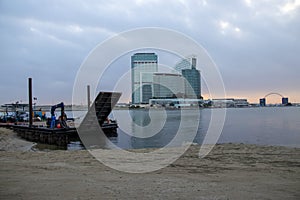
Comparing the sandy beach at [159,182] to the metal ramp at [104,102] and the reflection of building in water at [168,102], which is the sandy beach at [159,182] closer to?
the metal ramp at [104,102]

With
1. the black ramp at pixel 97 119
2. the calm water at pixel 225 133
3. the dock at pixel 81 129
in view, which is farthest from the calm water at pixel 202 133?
the dock at pixel 81 129

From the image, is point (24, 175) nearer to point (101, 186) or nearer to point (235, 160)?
point (101, 186)

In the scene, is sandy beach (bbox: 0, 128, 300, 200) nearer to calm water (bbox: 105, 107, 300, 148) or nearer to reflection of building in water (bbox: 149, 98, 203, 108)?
calm water (bbox: 105, 107, 300, 148)

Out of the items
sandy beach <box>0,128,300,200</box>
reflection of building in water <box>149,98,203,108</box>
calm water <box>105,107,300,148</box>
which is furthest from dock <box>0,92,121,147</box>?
sandy beach <box>0,128,300,200</box>

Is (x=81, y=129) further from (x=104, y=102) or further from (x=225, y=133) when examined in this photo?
(x=225, y=133)

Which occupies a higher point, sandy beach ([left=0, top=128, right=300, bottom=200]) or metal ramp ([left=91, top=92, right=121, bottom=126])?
metal ramp ([left=91, top=92, right=121, bottom=126])

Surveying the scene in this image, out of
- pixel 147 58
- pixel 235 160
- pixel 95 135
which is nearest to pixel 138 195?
pixel 235 160

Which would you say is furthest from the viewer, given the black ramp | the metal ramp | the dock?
the dock

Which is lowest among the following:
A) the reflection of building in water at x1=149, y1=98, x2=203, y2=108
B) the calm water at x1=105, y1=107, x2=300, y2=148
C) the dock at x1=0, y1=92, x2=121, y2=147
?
the calm water at x1=105, y1=107, x2=300, y2=148

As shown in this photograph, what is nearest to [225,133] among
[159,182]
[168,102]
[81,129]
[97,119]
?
[97,119]

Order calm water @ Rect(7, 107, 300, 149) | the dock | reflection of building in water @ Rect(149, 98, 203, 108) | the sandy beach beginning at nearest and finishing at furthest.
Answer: the sandy beach < the dock < calm water @ Rect(7, 107, 300, 149) < reflection of building in water @ Rect(149, 98, 203, 108)

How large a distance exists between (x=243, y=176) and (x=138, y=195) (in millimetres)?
3193

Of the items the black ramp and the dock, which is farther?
the dock

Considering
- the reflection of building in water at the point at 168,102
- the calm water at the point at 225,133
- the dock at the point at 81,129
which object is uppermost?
the reflection of building in water at the point at 168,102
